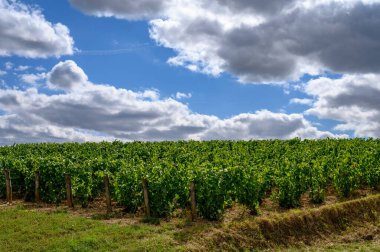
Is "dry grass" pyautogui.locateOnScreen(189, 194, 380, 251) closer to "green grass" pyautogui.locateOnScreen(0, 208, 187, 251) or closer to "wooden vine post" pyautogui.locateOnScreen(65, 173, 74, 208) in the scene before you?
"green grass" pyautogui.locateOnScreen(0, 208, 187, 251)

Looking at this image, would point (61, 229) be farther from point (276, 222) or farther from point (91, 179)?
point (276, 222)

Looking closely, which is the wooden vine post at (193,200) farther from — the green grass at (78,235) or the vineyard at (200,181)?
the green grass at (78,235)

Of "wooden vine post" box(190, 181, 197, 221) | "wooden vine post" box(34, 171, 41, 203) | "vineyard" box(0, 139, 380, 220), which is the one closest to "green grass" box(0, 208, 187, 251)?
"wooden vine post" box(190, 181, 197, 221)

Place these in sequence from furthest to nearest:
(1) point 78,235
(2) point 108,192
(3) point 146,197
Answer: (2) point 108,192
(3) point 146,197
(1) point 78,235

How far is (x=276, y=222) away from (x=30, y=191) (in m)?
15.4

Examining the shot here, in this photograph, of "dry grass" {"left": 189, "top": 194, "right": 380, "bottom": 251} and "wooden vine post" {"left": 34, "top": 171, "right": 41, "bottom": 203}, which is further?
"wooden vine post" {"left": 34, "top": 171, "right": 41, "bottom": 203}

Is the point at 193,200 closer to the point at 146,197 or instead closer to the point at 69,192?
the point at 146,197

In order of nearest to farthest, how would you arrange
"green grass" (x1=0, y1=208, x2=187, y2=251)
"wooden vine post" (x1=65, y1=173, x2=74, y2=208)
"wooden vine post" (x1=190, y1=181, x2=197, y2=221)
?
"green grass" (x1=0, y1=208, x2=187, y2=251) → "wooden vine post" (x1=190, y1=181, x2=197, y2=221) → "wooden vine post" (x1=65, y1=173, x2=74, y2=208)

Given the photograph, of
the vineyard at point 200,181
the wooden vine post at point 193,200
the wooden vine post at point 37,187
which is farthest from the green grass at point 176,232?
the wooden vine post at point 37,187

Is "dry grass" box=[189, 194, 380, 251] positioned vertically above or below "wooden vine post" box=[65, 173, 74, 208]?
below

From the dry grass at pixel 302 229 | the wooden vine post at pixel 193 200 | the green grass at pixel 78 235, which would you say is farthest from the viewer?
the wooden vine post at pixel 193 200

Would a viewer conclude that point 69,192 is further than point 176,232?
Yes

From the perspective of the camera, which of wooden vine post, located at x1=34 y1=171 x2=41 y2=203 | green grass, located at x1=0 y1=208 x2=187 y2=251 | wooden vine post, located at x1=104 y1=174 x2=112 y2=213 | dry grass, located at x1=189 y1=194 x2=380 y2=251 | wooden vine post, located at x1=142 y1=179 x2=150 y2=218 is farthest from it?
wooden vine post, located at x1=34 y1=171 x2=41 y2=203

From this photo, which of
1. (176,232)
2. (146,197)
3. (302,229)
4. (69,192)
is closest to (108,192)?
(146,197)
